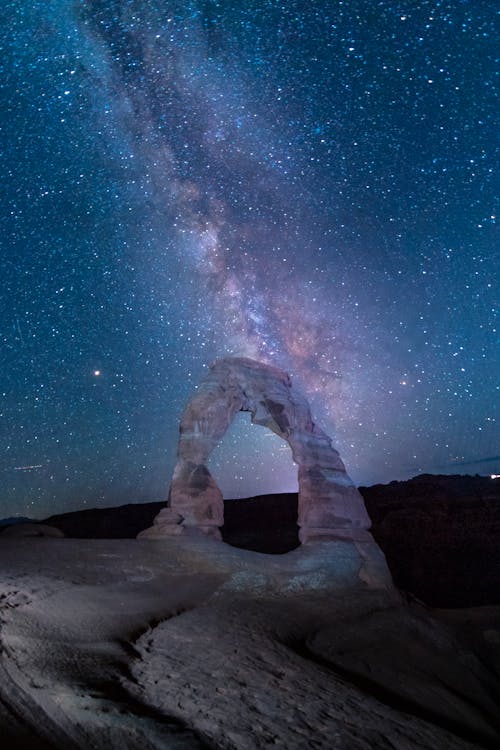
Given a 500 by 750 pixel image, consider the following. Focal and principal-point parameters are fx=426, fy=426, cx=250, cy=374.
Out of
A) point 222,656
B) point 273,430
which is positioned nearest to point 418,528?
point 273,430

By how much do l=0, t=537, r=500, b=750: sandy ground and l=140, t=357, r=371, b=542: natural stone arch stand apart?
2.37 meters

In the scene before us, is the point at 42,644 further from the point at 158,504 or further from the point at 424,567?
the point at 158,504

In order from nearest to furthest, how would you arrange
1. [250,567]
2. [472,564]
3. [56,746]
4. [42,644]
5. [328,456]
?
[56,746]
[42,644]
[250,567]
[328,456]
[472,564]

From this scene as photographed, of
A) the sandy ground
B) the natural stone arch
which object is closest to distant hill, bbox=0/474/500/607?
the natural stone arch

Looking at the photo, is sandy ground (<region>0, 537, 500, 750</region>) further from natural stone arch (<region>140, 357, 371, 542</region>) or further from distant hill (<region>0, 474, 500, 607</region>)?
distant hill (<region>0, 474, 500, 607</region>)

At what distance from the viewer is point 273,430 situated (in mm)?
15914

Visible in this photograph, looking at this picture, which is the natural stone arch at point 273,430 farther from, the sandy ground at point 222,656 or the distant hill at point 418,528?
Result: the distant hill at point 418,528

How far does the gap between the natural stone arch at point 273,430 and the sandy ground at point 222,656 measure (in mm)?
2367

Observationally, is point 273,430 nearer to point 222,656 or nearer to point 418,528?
point 222,656

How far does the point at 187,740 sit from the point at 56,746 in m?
0.93

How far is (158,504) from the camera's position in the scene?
41.2 m

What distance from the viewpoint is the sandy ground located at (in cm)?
340

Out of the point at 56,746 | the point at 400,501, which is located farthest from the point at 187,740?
the point at 400,501

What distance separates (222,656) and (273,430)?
424 inches
